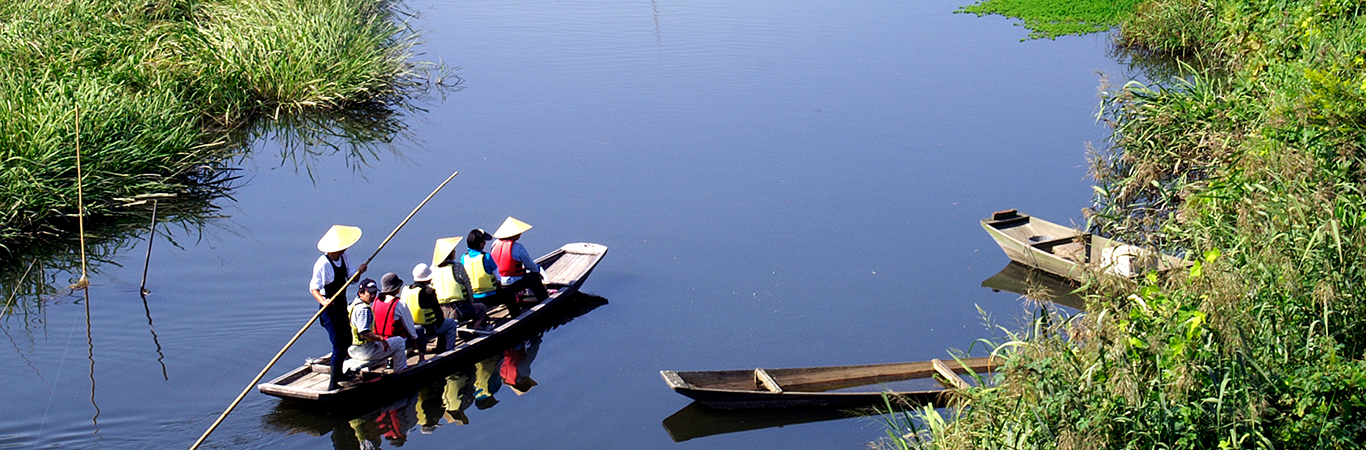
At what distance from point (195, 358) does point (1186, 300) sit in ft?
25.4

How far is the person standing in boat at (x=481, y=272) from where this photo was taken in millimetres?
9930

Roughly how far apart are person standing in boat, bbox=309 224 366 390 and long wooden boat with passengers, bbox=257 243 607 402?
17 centimetres

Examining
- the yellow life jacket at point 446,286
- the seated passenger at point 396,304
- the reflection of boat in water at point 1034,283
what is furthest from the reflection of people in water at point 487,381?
the reflection of boat in water at point 1034,283

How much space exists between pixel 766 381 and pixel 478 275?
9.55ft

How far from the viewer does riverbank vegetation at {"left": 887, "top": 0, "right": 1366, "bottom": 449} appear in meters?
5.73

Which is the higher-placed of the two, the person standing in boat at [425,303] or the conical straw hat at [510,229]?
the conical straw hat at [510,229]

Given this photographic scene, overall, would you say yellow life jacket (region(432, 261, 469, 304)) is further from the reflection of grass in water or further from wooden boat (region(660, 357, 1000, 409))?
the reflection of grass in water

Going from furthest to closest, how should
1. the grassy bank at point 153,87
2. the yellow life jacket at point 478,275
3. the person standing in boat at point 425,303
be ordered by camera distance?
the grassy bank at point 153,87, the yellow life jacket at point 478,275, the person standing in boat at point 425,303

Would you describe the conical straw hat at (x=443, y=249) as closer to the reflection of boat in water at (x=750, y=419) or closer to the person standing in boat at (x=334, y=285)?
the person standing in boat at (x=334, y=285)

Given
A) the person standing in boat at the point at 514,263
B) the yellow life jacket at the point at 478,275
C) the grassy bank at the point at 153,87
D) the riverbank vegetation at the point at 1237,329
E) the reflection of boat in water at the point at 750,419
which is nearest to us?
the riverbank vegetation at the point at 1237,329

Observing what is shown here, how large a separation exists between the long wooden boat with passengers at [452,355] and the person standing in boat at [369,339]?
0.39 ft

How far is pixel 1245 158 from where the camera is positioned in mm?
7902

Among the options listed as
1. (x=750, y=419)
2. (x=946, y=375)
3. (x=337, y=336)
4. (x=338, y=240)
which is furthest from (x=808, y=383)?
(x=338, y=240)

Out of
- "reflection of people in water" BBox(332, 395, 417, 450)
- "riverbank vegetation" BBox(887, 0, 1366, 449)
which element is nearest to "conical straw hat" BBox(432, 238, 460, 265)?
"reflection of people in water" BBox(332, 395, 417, 450)
